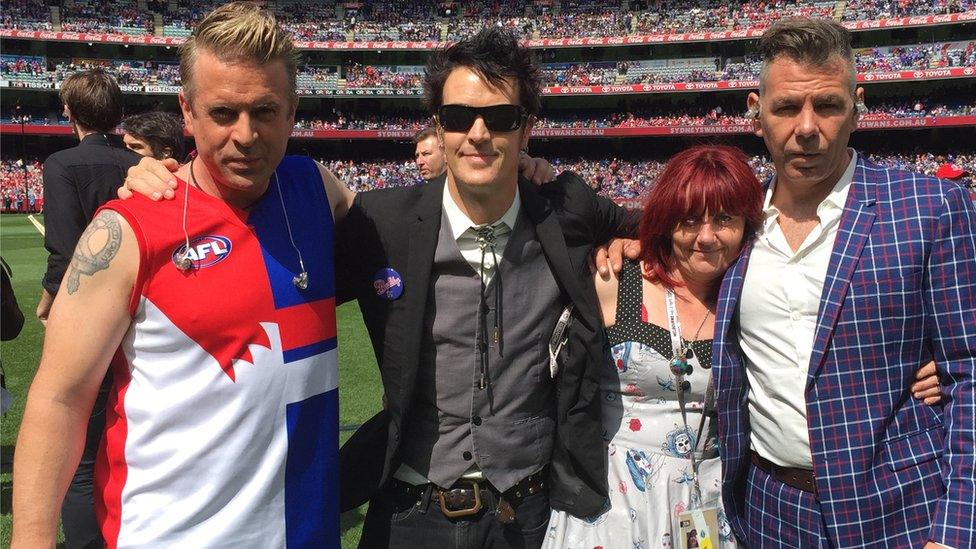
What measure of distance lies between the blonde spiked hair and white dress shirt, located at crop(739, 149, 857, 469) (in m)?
1.85

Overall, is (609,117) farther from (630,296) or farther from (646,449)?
(646,449)

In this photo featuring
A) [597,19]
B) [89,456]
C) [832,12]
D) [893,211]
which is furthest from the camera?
[597,19]

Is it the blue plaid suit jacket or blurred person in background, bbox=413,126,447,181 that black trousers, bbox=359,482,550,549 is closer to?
the blue plaid suit jacket

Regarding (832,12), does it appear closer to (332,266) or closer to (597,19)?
(597,19)

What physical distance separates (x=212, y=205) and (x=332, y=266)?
459 millimetres

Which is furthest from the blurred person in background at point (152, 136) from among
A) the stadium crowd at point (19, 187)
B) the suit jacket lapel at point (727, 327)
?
the stadium crowd at point (19, 187)

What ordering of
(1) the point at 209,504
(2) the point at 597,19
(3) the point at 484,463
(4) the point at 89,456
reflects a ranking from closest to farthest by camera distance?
(1) the point at 209,504
(3) the point at 484,463
(4) the point at 89,456
(2) the point at 597,19

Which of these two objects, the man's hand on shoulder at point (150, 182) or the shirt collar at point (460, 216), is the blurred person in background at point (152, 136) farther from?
the shirt collar at point (460, 216)

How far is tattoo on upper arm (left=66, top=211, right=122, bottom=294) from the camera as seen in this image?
81.0 inches

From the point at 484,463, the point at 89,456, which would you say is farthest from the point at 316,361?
the point at 89,456

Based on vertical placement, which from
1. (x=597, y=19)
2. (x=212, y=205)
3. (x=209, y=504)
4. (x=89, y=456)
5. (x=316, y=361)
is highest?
(x=597, y=19)

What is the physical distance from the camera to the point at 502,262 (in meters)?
2.77

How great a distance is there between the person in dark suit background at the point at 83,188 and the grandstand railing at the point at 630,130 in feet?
113

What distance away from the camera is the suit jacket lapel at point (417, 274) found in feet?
8.71
